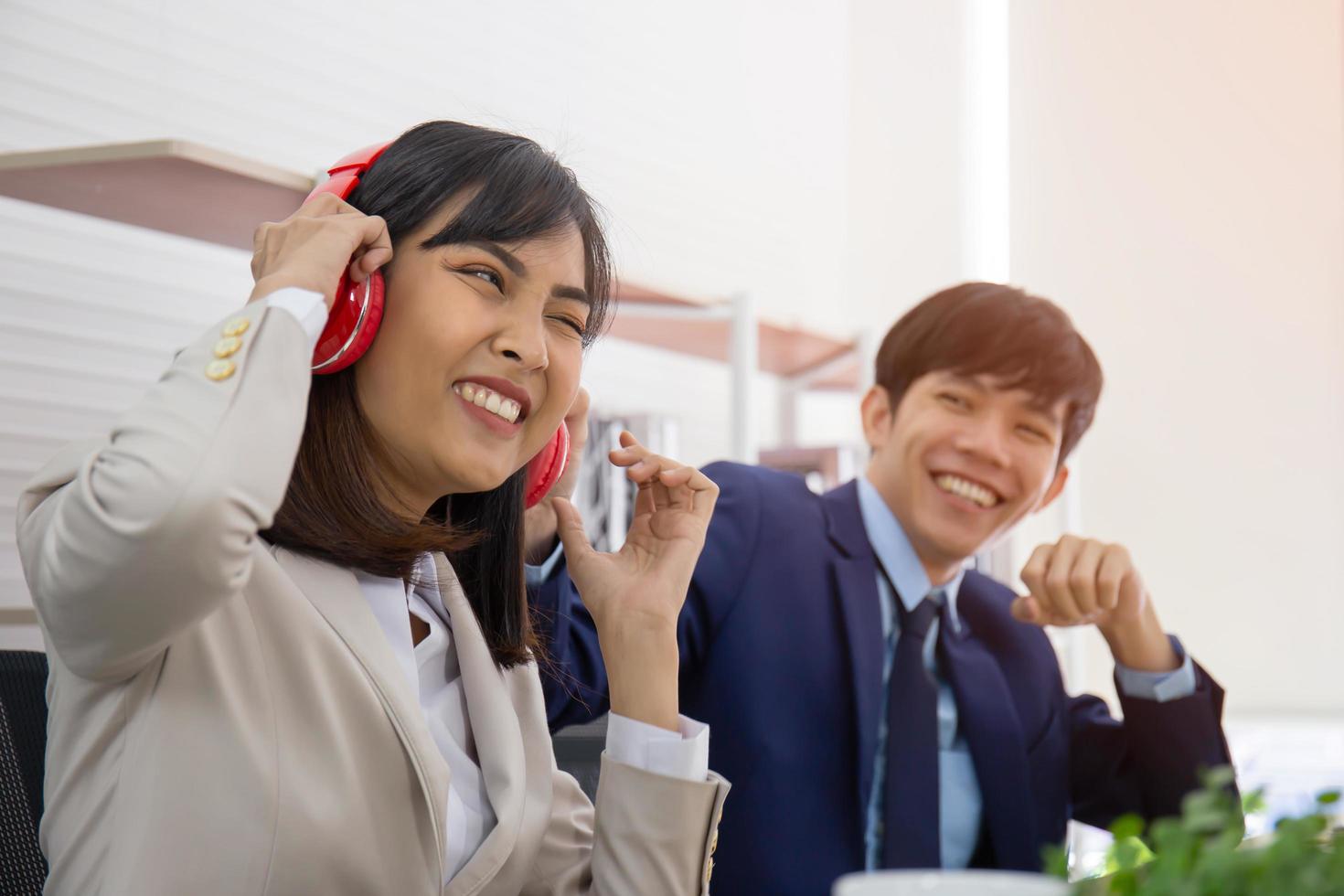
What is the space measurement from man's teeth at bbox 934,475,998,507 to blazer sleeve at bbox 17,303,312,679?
102cm

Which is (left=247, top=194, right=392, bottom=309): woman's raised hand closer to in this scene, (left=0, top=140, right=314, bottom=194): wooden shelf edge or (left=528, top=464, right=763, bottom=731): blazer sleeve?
(left=528, top=464, right=763, bottom=731): blazer sleeve

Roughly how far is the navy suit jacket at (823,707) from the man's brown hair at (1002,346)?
0.73 ft

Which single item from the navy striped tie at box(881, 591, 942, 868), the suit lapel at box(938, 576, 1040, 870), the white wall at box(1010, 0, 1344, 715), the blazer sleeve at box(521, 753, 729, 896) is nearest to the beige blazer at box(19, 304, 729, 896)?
the blazer sleeve at box(521, 753, 729, 896)

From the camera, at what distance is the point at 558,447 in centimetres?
132

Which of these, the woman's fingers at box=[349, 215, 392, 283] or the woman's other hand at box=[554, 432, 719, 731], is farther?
the woman's other hand at box=[554, 432, 719, 731]

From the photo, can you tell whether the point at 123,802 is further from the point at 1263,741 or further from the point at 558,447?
the point at 1263,741

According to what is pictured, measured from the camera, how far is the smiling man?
148 centimetres

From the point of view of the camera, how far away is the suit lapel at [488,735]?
3.36 feet

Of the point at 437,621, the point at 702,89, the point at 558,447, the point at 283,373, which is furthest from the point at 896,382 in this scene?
the point at 702,89

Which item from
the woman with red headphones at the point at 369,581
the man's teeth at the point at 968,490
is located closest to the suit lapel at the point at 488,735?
the woman with red headphones at the point at 369,581

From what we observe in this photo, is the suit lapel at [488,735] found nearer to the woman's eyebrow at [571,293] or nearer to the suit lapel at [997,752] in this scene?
the woman's eyebrow at [571,293]

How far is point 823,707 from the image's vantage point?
154 cm

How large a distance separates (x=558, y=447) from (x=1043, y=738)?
812 mm

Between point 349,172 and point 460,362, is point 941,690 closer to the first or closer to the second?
point 460,362
